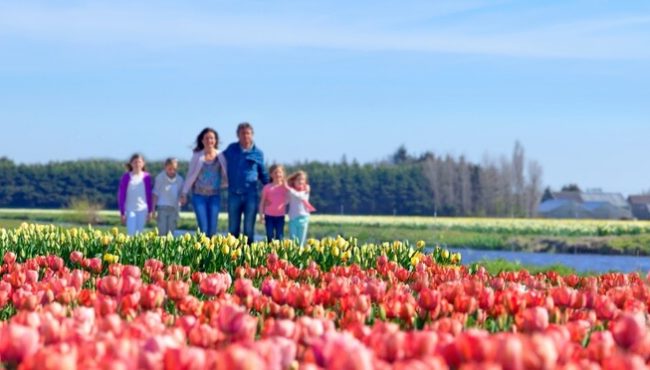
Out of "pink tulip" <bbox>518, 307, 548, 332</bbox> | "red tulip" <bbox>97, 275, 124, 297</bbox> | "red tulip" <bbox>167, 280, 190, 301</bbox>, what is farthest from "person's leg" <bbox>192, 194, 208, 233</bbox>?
"pink tulip" <bbox>518, 307, 548, 332</bbox>

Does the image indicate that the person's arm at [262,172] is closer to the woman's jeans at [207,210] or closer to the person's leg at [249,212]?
the person's leg at [249,212]

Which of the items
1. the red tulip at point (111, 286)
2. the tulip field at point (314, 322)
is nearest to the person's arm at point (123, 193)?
the tulip field at point (314, 322)

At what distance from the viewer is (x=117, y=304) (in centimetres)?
469

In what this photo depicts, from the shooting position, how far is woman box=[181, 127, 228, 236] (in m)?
14.3

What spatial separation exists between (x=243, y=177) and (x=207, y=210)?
64cm

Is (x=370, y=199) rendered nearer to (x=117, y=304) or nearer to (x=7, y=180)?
(x=7, y=180)

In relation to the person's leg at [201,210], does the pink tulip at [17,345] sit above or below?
below

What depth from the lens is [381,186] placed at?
2992 inches

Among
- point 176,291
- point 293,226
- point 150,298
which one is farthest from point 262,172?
point 150,298

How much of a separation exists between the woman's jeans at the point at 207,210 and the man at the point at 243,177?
0.19 m

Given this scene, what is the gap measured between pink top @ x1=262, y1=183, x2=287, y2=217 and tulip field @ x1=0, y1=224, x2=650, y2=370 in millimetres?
6197

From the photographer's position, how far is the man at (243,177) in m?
14.2

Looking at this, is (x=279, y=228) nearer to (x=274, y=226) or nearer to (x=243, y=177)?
(x=274, y=226)

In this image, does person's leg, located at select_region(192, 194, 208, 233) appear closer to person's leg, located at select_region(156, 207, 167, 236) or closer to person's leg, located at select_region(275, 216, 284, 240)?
person's leg, located at select_region(275, 216, 284, 240)
